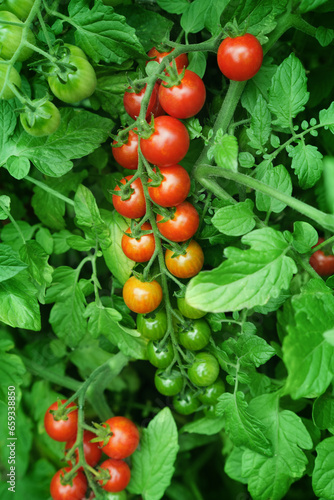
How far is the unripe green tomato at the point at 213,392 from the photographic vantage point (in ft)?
2.76

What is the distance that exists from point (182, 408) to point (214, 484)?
1.65 ft

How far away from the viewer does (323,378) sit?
513 mm

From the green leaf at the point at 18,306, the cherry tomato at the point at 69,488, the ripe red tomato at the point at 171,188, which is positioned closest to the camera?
the ripe red tomato at the point at 171,188

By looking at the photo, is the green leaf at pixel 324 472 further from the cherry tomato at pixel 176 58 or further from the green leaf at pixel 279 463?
the cherry tomato at pixel 176 58

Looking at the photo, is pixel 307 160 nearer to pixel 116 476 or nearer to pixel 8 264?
pixel 8 264

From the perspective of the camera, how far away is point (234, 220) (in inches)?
25.3

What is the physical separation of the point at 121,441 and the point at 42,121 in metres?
0.63

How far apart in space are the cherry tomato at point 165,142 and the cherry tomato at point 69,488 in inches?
25.8

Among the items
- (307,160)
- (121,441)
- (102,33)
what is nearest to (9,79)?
(102,33)

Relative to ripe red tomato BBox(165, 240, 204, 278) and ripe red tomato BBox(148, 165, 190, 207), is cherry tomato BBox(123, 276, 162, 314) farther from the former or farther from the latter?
ripe red tomato BBox(148, 165, 190, 207)

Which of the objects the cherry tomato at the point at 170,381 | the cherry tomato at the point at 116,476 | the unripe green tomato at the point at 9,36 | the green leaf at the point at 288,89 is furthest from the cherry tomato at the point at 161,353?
the unripe green tomato at the point at 9,36

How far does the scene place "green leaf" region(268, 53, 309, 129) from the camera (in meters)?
0.68

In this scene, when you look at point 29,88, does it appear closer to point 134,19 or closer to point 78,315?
point 134,19

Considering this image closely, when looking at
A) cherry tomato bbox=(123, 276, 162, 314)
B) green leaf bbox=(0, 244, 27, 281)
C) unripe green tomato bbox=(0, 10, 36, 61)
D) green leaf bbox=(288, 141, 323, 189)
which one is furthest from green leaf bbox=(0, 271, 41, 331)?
green leaf bbox=(288, 141, 323, 189)
